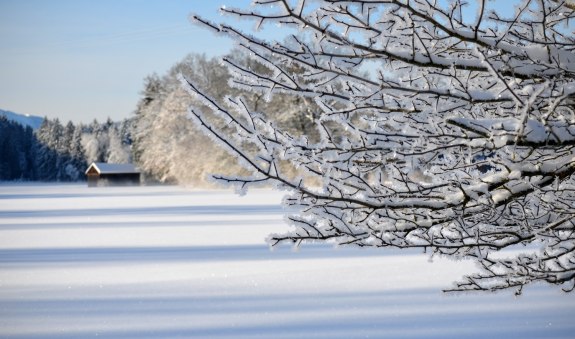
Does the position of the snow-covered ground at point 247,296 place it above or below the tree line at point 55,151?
below

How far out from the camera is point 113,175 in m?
70.2

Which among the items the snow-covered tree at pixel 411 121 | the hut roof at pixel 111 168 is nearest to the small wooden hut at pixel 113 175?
the hut roof at pixel 111 168

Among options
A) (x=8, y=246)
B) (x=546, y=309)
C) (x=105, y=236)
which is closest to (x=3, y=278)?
(x=8, y=246)

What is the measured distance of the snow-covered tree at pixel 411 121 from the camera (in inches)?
93.4

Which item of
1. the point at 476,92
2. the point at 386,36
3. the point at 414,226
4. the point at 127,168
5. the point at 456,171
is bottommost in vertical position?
the point at 414,226

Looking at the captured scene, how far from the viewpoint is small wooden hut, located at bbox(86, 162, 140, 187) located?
225 ft

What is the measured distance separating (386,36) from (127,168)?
7337 cm

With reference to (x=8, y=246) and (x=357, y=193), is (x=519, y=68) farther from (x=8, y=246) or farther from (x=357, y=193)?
(x=8, y=246)

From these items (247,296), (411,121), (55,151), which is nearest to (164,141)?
(247,296)

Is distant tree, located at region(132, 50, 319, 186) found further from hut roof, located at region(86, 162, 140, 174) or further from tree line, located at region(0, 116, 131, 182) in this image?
tree line, located at region(0, 116, 131, 182)

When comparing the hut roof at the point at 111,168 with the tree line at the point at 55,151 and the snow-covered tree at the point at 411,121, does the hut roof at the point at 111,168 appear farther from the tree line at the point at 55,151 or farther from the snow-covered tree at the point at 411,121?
the snow-covered tree at the point at 411,121

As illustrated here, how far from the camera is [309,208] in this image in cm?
281

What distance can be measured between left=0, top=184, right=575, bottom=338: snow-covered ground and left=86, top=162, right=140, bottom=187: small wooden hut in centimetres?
5838

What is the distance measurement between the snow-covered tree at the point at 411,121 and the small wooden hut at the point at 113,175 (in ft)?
221
